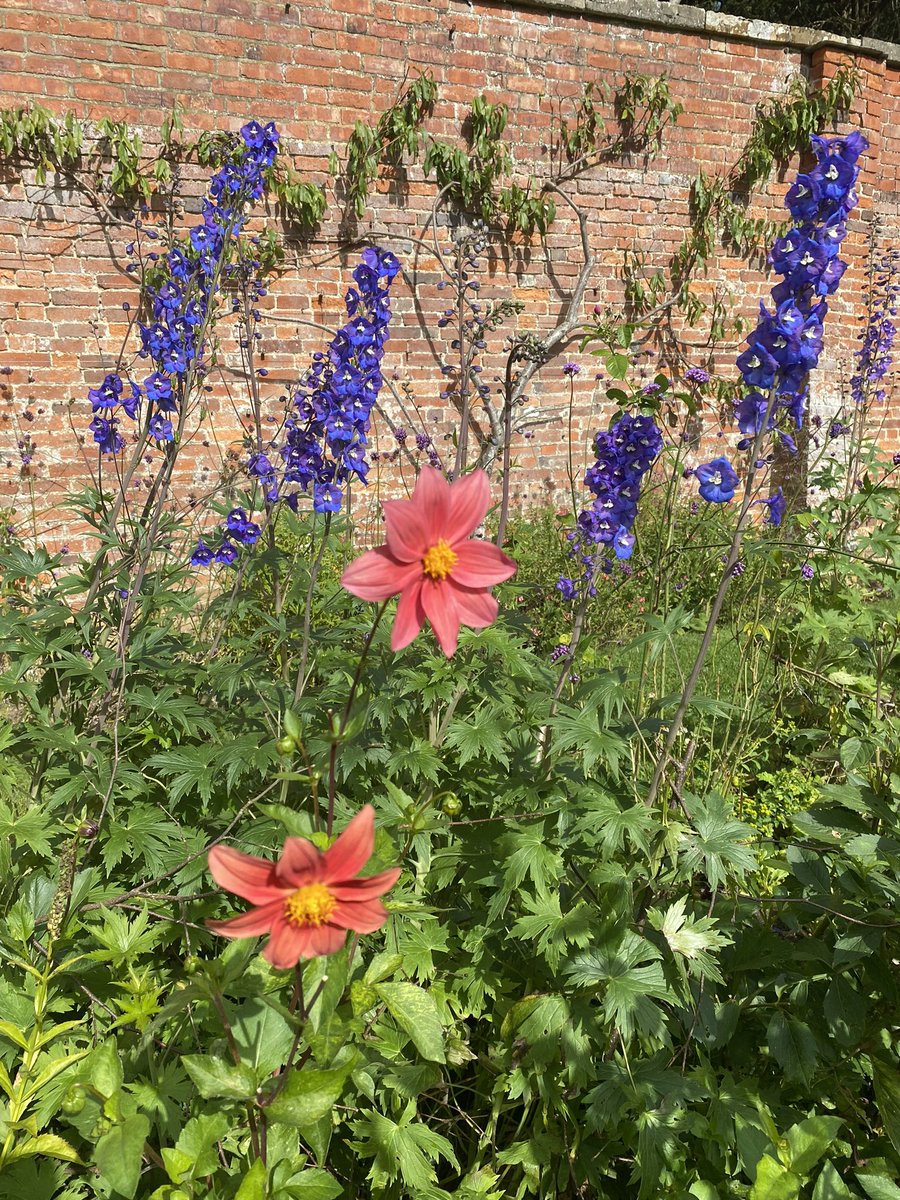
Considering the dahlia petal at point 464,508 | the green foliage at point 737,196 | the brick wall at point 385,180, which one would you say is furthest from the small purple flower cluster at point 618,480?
the green foliage at point 737,196

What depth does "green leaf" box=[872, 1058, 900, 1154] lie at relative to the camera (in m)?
1.23

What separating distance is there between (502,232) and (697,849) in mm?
5003

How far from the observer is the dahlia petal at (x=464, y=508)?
0.99 metres

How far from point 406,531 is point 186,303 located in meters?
1.74

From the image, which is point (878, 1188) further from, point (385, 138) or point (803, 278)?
point (385, 138)

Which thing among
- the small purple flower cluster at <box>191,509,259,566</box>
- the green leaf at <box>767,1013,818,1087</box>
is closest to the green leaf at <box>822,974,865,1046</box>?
the green leaf at <box>767,1013,818,1087</box>

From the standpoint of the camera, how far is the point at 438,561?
97cm

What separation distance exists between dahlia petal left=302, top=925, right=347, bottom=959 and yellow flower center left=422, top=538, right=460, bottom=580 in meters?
0.39

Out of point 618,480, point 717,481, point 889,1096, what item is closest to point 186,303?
point 618,480

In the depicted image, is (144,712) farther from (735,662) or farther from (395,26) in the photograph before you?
(395,26)

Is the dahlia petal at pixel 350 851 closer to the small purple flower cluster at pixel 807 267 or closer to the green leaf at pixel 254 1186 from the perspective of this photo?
the green leaf at pixel 254 1186

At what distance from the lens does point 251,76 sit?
4.74 m

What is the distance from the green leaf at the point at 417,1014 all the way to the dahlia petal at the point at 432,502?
59 cm

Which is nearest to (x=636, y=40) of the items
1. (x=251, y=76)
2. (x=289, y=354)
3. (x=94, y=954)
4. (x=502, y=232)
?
(x=502, y=232)
